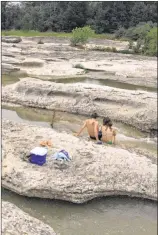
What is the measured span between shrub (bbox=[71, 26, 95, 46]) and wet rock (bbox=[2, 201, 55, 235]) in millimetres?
27208

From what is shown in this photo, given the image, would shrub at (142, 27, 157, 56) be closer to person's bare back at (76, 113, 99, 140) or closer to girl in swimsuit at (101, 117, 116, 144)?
girl in swimsuit at (101, 117, 116, 144)

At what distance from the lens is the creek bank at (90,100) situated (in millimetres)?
12684

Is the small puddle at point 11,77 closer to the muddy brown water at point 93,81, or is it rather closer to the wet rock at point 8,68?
the muddy brown water at point 93,81

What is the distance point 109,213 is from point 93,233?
2.50 ft

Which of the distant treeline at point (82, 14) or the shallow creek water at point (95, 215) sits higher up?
the distant treeline at point (82, 14)

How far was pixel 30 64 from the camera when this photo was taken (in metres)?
24.7

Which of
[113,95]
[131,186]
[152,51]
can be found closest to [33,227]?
[131,186]

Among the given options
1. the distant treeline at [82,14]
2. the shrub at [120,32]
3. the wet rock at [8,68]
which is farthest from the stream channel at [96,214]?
the shrub at [120,32]

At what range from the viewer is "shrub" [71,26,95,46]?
32381 millimetres

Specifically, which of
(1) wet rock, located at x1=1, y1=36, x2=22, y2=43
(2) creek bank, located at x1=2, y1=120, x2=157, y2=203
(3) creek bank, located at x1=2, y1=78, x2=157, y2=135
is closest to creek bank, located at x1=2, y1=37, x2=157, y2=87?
(1) wet rock, located at x1=1, y1=36, x2=22, y2=43

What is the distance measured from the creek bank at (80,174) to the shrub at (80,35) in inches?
961

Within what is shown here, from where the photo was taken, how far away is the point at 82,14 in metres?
22.4

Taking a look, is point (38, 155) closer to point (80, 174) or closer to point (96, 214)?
point (80, 174)

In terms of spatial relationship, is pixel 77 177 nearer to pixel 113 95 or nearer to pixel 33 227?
pixel 33 227
